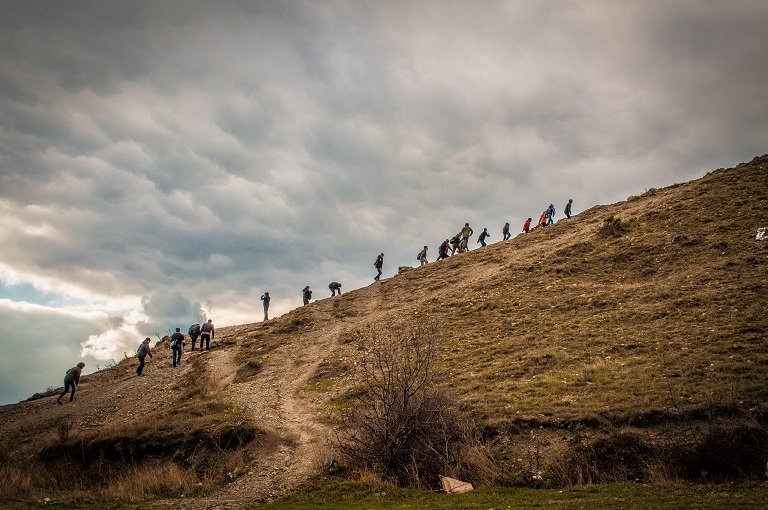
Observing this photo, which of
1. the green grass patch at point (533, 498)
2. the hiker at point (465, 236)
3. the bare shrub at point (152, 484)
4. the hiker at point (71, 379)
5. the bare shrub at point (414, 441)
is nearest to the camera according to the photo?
the green grass patch at point (533, 498)

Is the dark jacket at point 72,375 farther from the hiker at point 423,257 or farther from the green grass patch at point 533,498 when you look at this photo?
the hiker at point 423,257

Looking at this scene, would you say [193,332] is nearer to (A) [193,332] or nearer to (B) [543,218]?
(A) [193,332]

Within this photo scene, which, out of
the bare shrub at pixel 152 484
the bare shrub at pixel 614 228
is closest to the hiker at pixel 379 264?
the bare shrub at pixel 614 228

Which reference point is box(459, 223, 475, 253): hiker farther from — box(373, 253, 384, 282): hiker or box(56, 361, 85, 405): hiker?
box(56, 361, 85, 405): hiker

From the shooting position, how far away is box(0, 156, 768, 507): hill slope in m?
17.3

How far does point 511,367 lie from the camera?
24.3m

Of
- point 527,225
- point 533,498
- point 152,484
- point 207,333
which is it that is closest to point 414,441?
point 533,498

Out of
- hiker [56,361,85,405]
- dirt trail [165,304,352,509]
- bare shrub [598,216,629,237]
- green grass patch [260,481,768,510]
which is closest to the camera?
green grass patch [260,481,768,510]

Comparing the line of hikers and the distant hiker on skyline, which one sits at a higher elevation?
the line of hikers

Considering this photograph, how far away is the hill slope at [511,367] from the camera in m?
17.3

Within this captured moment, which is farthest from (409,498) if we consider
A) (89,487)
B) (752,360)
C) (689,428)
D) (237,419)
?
(752,360)

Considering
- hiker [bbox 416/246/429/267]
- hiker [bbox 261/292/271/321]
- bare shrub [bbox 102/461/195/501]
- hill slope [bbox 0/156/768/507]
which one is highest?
hiker [bbox 416/246/429/267]

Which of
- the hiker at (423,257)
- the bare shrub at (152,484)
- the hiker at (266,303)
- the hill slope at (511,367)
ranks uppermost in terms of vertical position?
the hiker at (423,257)

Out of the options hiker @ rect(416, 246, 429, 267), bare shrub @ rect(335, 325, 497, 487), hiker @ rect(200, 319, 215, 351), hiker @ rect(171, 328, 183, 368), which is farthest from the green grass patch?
hiker @ rect(416, 246, 429, 267)
